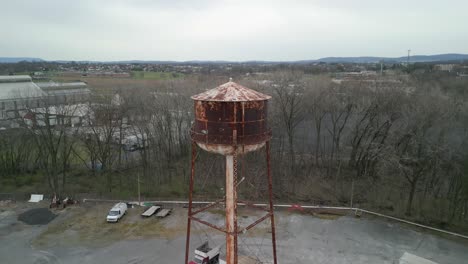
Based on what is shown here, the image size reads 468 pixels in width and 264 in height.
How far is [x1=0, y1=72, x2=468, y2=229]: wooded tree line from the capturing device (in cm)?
1745

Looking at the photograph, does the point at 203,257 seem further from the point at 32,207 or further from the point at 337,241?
the point at 32,207

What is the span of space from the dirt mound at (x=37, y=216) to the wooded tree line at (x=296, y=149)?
7.80ft

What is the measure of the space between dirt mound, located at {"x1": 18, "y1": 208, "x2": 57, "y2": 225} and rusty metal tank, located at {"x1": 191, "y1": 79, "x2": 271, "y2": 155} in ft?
41.5

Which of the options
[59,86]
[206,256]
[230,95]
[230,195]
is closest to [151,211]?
[206,256]

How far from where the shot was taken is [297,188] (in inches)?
811

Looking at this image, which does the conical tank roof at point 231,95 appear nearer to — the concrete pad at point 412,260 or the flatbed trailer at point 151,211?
the concrete pad at point 412,260

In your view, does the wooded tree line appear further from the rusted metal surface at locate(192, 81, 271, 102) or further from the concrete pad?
the rusted metal surface at locate(192, 81, 271, 102)

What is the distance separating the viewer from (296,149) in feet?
85.1

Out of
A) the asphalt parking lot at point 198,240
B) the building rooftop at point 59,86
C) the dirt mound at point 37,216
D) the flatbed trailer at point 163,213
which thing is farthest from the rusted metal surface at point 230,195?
the building rooftop at point 59,86

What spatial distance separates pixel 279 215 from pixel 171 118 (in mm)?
11598

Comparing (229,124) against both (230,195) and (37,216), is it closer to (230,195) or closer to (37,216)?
(230,195)

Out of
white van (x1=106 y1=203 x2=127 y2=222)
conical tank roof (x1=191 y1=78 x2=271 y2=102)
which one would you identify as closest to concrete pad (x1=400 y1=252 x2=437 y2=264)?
conical tank roof (x1=191 y1=78 x2=271 y2=102)

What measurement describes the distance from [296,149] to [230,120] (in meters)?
17.9

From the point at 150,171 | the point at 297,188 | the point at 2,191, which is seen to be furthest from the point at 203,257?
the point at 2,191
